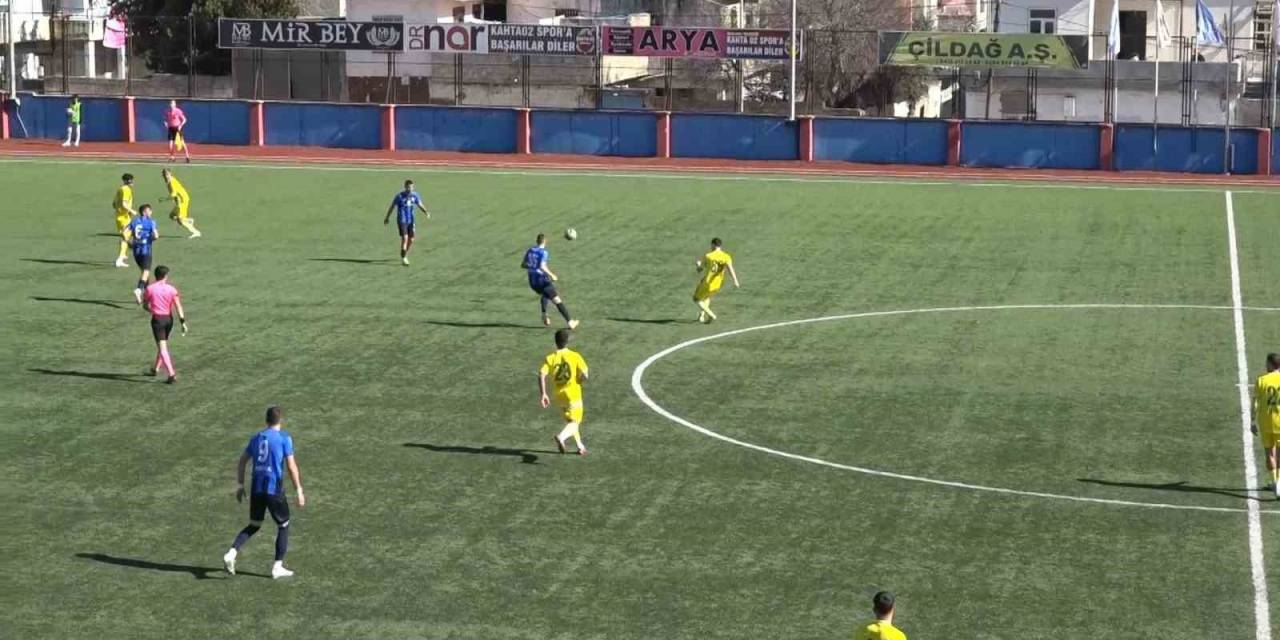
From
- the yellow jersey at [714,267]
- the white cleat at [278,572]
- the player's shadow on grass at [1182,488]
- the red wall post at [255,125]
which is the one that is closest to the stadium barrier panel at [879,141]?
the red wall post at [255,125]

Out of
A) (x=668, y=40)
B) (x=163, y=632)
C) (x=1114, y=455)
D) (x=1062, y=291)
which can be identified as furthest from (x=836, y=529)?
(x=668, y=40)

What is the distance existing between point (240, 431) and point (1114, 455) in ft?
39.7

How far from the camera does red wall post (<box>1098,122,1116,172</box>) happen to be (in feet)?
211

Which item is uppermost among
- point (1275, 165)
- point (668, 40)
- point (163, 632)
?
point (668, 40)

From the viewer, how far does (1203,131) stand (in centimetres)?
6362

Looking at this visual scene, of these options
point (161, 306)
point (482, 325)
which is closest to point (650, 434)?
point (161, 306)

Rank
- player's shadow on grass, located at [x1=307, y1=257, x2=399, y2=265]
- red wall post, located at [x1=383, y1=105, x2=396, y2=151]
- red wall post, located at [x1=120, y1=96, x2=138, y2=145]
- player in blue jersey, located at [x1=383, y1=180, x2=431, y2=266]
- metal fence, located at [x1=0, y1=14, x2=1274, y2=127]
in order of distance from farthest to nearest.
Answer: metal fence, located at [x1=0, y1=14, x2=1274, y2=127] < red wall post, located at [x1=120, y1=96, x2=138, y2=145] < red wall post, located at [x1=383, y1=105, x2=396, y2=151] < player's shadow on grass, located at [x1=307, y1=257, x2=399, y2=265] < player in blue jersey, located at [x1=383, y1=180, x2=431, y2=266]

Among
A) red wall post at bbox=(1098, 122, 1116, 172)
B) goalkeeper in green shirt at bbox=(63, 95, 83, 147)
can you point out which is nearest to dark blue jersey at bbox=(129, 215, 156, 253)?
goalkeeper in green shirt at bbox=(63, 95, 83, 147)

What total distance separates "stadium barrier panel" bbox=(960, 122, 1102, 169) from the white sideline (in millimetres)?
22438

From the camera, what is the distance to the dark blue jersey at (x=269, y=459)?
19.3 meters

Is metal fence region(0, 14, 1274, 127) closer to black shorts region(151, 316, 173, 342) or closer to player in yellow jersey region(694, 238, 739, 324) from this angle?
player in yellow jersey region(694, 238, 739, 324)

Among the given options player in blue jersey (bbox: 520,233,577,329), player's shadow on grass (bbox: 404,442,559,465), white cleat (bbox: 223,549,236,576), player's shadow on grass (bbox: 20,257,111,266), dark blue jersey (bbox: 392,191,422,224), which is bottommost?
white cleat (bbox: 223,549,236,576)

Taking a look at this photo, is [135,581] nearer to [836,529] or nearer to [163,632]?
[163,632]

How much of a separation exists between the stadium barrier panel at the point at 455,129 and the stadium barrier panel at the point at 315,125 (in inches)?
67.8
